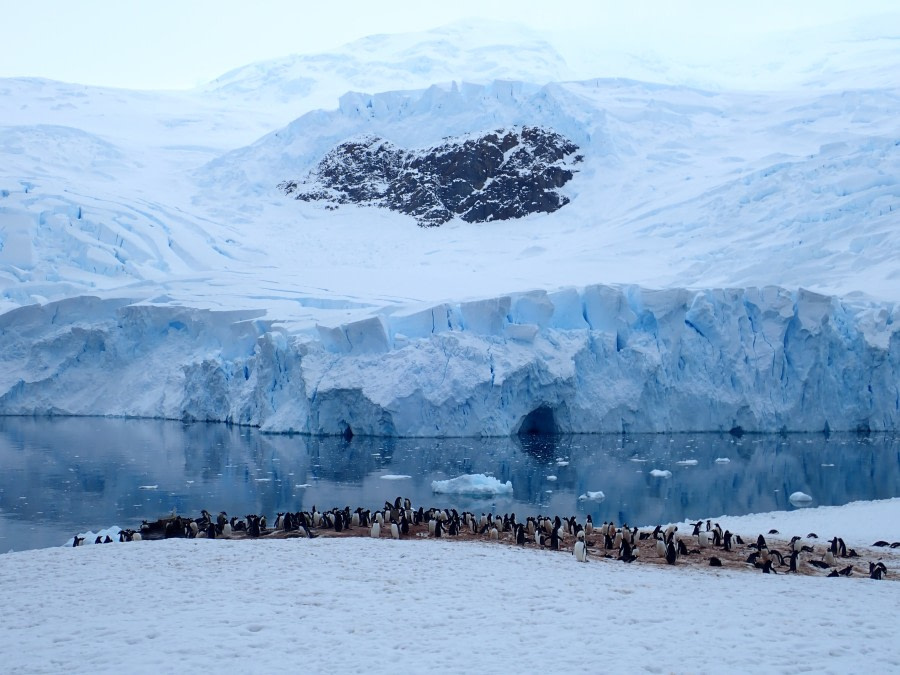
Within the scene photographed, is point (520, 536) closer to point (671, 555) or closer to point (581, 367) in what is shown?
point (671, 555)

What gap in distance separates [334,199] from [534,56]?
3128 cm

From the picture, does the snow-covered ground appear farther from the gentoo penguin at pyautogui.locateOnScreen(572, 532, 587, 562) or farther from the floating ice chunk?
the floating ice chunk

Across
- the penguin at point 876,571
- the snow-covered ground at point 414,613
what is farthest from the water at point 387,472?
the penguin at point 876,571

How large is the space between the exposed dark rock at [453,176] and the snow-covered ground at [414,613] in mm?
32271

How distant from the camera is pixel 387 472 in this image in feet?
55.1

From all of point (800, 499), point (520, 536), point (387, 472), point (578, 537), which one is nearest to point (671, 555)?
point (578, 537)

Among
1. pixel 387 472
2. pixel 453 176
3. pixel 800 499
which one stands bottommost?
pixel 800 499

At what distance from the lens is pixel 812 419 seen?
2195 centimetres

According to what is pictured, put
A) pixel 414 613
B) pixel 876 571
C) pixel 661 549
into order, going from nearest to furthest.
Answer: pixel 414 613, pixel 876 571, pixel 661 549

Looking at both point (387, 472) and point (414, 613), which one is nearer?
point (414, 613)

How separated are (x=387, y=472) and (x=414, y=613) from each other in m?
10.6

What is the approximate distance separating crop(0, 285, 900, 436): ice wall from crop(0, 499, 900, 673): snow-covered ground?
11.8 m

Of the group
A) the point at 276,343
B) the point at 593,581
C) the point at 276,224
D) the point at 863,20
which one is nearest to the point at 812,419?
the point at 276,343

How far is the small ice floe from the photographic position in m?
14.4
